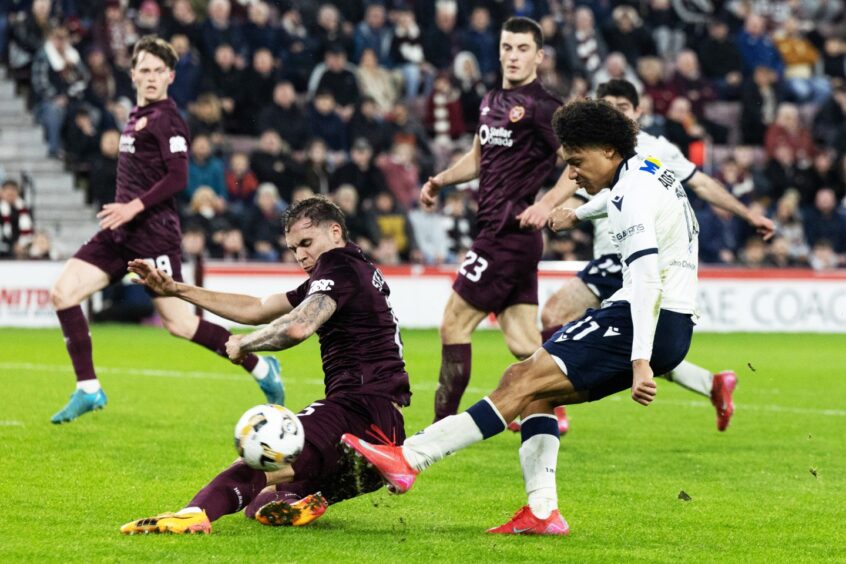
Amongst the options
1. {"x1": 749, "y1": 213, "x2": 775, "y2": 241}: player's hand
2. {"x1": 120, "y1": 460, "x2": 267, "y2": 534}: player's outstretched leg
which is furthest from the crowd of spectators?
{"x1": 120, "y1": 460, "x2": 267, "y2": 534}: player's outstretched leg

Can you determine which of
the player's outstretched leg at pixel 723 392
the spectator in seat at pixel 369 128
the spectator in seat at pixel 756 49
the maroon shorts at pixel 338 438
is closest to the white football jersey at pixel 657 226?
the maroon shorts at pixel 338 438

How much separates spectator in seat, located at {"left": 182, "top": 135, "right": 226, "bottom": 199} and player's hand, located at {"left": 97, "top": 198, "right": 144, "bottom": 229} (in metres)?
10.8

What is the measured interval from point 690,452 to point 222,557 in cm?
438

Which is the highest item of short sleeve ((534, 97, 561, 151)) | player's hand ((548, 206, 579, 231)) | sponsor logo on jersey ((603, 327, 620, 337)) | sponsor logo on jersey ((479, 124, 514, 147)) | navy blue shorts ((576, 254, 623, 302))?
short sleeve ((534, 97, 561, 151))

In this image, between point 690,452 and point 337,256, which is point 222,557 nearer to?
point 337,256

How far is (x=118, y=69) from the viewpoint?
69.7 feet

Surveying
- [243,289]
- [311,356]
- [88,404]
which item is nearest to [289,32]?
[243,289]

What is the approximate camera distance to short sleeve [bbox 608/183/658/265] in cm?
615

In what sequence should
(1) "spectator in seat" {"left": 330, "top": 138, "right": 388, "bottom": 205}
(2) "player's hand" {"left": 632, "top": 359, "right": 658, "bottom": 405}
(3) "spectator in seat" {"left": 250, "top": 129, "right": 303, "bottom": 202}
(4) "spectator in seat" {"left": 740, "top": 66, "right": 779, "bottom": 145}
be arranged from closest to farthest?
(2) "player's hand" {"left": 632, "top": 359, "right": 658, "bottom": 405} → (3) "spectator in seat" {"left": 250, "top": 129, "right": 303, "bottom": 202} → (1) "spectator in seat" {"left": 330, "top": 138, "right": 388, "bottom": 205} → (4) "spectator in seat" {"left": 740, "top": 66, "right": 779, "bottom": 145}

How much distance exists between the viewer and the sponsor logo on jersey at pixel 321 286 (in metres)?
6.57

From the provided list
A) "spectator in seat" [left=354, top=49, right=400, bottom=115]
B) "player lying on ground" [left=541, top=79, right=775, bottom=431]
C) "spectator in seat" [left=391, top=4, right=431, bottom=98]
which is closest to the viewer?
"player lying on ground" [left=541, top=79, right=775, bottom=431]

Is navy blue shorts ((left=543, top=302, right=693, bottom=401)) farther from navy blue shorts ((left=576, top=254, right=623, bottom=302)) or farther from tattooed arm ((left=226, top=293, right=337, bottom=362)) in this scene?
navy blue shorts ((left=576, top=254, right=623, bottom=302))

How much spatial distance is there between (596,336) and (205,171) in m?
15.0

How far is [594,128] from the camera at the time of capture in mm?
6379
